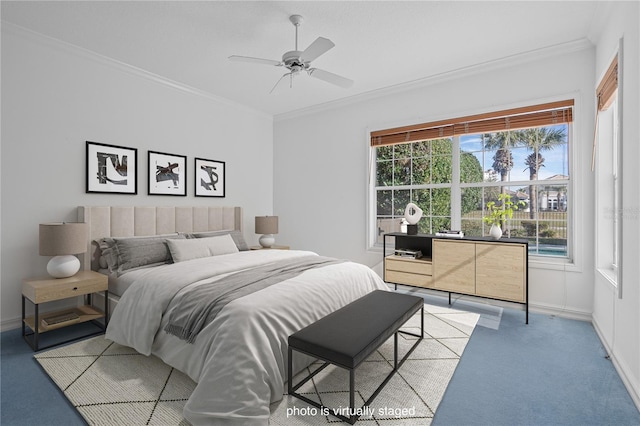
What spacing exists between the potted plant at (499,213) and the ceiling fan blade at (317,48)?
249cm

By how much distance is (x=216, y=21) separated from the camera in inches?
111

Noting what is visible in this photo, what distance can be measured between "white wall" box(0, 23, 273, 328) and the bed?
0.40m

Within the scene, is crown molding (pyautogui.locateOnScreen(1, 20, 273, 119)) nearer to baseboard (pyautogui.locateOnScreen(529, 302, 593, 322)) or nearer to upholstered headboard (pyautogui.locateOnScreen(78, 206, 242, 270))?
upholstered headboard (pyautogui.locateOnScreen(78, 206, 242, 270))

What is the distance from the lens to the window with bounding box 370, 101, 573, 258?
11.4 ft

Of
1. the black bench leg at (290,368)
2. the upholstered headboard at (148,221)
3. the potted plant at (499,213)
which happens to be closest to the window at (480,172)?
the potted plant at (499,213)

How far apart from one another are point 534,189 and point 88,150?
489 cm

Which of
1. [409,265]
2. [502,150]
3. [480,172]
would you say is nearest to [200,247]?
[409,265]

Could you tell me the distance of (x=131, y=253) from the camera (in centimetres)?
316

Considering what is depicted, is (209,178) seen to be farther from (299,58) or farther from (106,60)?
(299,58)

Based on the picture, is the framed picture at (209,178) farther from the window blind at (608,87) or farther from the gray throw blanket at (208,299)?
the window blind at (608,87)

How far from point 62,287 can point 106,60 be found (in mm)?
2416

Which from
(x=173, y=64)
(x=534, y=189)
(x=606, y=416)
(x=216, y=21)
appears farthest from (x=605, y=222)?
(x=173, y=64)

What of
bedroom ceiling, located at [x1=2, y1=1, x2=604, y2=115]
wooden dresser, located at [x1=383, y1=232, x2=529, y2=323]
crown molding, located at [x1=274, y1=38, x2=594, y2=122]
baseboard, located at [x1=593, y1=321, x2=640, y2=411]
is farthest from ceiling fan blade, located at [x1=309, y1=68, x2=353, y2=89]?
baseboard, located at [x1=593, y1=321, x2=640, y2=411]

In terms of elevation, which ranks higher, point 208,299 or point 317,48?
point 317,48
